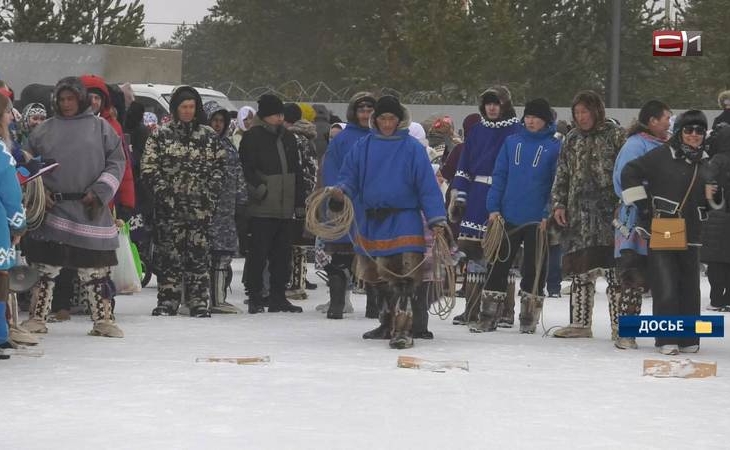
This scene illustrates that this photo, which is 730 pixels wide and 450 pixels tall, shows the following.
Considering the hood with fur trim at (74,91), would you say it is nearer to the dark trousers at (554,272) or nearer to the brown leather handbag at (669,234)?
the brown leather handbag at (669,234)

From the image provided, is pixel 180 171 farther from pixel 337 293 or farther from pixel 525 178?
pixel 525 178

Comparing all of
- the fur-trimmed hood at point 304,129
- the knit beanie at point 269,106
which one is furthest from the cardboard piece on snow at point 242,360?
the fur-trimmed hood at point 304,129

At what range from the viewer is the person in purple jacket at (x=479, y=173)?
13.8m

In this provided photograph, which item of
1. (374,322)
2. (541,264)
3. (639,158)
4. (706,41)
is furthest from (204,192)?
(706,41)

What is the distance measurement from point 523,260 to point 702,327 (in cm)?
152

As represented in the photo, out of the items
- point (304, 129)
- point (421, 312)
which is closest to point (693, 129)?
point (421, 312)

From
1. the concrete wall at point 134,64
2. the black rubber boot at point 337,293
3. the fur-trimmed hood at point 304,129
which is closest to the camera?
the black rubber boot at point 337,293

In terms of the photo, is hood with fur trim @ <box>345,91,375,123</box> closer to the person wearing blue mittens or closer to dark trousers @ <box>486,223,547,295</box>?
the person wearing blue mittens

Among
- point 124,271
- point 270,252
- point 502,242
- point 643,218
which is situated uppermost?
point 643,218

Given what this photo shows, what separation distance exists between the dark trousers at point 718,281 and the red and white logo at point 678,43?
85.9ft

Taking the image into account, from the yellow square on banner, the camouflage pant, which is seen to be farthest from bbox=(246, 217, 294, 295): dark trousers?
the yellow square on banner

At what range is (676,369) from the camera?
428 inches

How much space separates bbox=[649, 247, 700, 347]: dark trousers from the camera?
40.2 ft

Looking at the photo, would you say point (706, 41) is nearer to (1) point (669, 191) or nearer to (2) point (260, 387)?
(1) point (669, 191)
